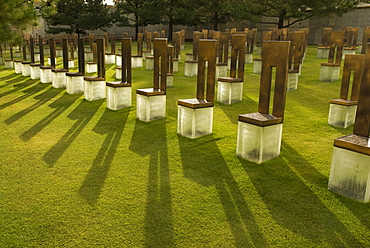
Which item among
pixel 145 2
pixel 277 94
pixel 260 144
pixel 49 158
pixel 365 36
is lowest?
pixel 49 158

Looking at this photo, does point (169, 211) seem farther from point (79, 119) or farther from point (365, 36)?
point (365, 36)

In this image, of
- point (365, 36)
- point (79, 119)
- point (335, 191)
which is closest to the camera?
point (335, 191)

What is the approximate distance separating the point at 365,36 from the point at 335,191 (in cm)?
834

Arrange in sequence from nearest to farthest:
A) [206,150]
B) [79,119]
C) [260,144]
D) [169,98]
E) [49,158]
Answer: [260,144], [49,158], [206,150], [79,119], [169,98]

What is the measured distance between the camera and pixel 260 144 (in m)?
3.84

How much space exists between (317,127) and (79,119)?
3902 millimetres

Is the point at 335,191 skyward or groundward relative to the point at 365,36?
groundward

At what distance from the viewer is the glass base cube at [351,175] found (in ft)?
9.87

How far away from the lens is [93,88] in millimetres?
7379

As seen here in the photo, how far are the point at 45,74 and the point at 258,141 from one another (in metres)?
7.77

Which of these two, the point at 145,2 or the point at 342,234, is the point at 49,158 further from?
the point at 145,2

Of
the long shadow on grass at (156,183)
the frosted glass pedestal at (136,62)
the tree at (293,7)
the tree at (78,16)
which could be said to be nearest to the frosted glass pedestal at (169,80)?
the long shadow on grass at (156,183)

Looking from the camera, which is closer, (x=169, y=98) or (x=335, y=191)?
(x=335, y=191)

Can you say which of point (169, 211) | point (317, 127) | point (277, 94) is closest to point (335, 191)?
point (277, 94)
